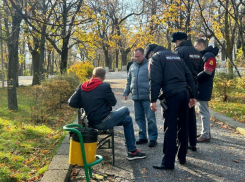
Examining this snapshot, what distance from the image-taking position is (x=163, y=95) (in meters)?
4.04

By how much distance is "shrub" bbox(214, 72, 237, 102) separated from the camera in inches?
417

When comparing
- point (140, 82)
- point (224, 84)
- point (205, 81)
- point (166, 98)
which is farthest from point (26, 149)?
point (224, 84)

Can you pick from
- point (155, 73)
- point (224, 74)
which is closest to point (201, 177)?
point (155, 73)

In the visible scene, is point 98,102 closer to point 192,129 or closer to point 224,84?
point 192,129

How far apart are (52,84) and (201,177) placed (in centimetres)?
668

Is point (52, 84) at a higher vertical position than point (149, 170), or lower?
higher

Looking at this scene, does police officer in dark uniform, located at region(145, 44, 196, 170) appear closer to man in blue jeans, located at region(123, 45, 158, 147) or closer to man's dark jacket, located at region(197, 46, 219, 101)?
man in blue jeans, located at region(123, 45, 158, 147)

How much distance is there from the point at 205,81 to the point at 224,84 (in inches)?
228

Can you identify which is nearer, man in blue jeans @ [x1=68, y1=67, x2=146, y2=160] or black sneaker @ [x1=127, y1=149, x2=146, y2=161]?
man in blue jeans @ [x1=68, y1=67, x2=146, y2=160]

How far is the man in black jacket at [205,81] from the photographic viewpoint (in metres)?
5.25

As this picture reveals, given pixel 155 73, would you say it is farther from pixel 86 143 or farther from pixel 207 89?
pixel 207 89

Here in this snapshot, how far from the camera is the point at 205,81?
5445 millimetres

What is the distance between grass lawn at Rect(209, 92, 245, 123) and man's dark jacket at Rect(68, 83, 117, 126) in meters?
4.79

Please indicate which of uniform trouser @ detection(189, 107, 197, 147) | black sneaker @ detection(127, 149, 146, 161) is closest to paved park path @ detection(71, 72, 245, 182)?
black sneaker @ detection(127, 149, 146, 161)
